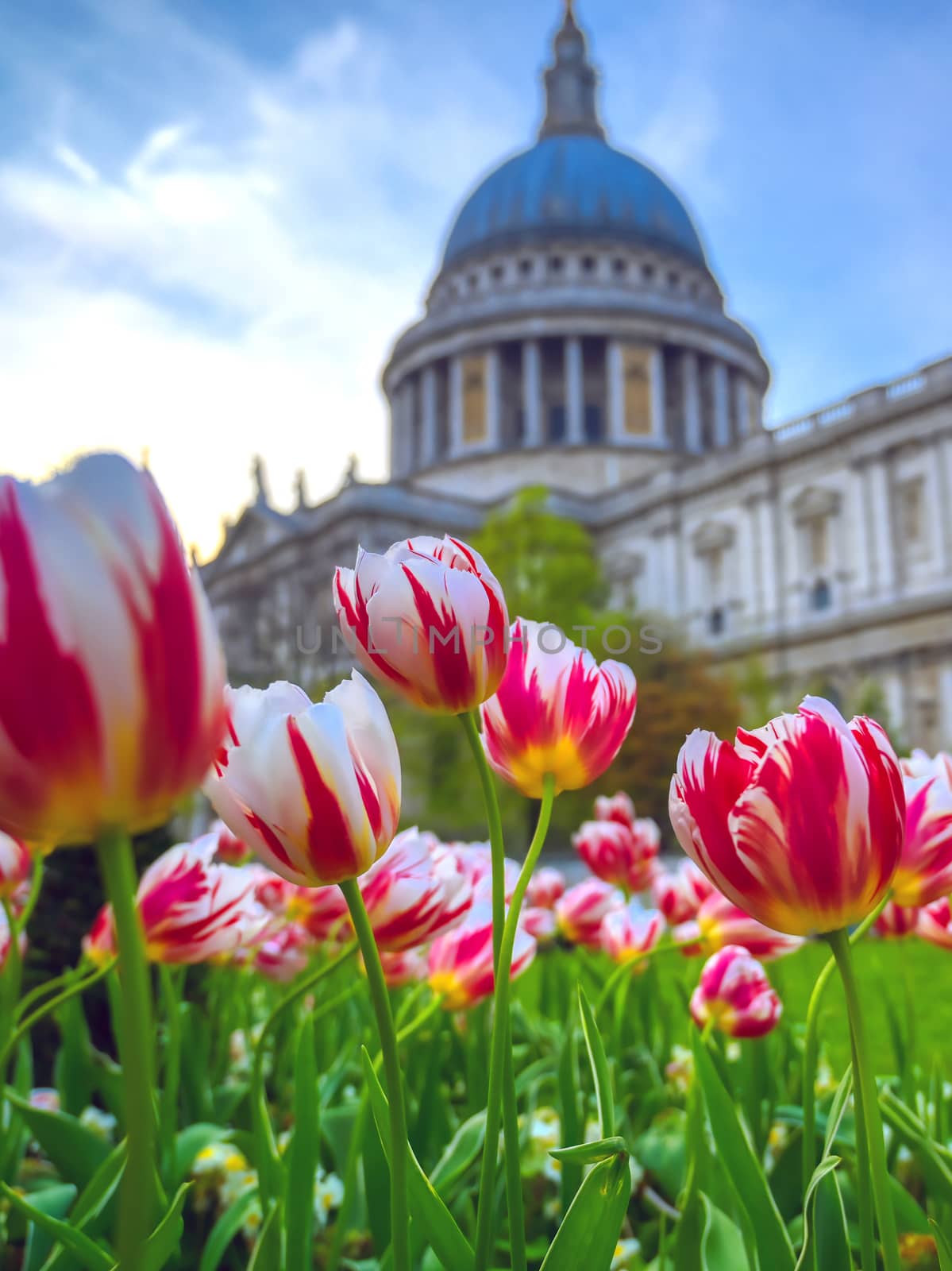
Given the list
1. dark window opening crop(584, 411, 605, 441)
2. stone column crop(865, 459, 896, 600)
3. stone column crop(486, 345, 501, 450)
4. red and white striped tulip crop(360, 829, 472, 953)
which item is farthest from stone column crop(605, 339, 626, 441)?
red and white striped tulip crop(360, 829, 472, 953)

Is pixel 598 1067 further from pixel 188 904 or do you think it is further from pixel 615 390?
pixel 615 390

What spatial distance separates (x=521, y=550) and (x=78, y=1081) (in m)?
20.4

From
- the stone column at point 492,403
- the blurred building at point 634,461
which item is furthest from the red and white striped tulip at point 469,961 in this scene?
the stone column at point 492,403

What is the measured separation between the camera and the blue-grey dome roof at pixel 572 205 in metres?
46.8

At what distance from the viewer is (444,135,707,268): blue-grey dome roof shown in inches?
1843

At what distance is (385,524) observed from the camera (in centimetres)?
3384

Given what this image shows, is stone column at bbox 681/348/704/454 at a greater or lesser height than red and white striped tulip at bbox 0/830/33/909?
greater

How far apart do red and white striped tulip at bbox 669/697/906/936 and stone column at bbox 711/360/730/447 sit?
44.4 metres

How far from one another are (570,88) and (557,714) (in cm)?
6361

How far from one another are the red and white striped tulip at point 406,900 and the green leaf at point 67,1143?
611 mm

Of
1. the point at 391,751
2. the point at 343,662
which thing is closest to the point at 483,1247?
the point at 391,751

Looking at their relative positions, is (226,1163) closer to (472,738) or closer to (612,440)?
(472,738)

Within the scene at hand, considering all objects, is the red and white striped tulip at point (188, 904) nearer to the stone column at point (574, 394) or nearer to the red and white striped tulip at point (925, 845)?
the red and white striped tulip at point (925, 845)

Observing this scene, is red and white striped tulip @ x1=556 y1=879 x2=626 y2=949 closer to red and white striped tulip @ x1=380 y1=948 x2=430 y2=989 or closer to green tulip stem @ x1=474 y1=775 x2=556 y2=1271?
red and white striped tulip @ x1=380 y1=948 x2=430 y2=989
